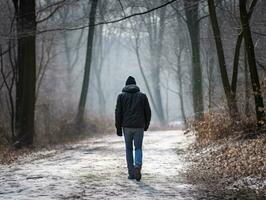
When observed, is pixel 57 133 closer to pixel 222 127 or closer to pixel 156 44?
pixel 222 127

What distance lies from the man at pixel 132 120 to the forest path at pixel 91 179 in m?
0.39

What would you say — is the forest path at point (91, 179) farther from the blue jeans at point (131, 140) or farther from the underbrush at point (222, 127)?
the underbrush at point (222, 127)

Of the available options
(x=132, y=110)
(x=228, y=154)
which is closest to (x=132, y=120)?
(x=132, y=110)

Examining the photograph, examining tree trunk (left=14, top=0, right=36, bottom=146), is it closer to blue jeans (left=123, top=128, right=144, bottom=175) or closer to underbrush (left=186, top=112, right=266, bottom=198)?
underbrush (left=186, top=112, right=266, bottom=198)

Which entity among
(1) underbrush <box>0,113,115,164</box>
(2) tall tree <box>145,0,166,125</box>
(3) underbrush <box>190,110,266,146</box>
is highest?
(2) tall tree <box>145,0,166,125</box>

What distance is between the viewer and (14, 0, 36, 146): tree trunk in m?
18.8

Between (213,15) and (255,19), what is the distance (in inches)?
130

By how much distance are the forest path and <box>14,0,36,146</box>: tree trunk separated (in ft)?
12.7

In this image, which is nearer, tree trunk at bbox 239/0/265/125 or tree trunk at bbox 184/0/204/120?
tree trunk at bbox 239/0/265/125

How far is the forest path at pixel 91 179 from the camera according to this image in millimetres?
8938

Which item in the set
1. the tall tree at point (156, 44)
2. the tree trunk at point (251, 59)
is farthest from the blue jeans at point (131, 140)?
the tall tree at point (156, 44)

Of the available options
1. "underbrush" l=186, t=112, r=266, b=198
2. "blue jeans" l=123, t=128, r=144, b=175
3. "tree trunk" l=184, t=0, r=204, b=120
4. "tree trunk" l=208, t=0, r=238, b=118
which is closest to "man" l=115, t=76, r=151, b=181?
"blue jeans" l=123, t=128, r=144, b=175

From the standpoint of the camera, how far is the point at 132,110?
1073 centimetres

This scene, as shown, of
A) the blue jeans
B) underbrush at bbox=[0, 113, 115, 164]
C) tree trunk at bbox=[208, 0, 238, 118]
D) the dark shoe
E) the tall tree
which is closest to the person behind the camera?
the dark shoe
